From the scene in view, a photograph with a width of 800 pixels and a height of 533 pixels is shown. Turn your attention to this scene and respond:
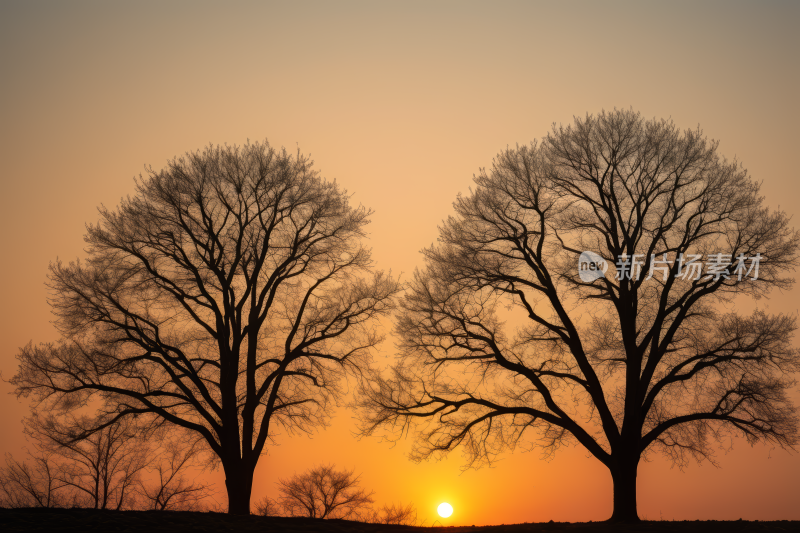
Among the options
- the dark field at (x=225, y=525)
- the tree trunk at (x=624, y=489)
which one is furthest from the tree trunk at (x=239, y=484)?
the tree trunk at (x=624, y=489)

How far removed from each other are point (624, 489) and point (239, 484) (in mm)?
10537

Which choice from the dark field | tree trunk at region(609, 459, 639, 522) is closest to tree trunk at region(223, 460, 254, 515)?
the dark field

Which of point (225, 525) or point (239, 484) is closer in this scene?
point (225, 525)

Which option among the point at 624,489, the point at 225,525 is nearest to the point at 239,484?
the point at 225,525

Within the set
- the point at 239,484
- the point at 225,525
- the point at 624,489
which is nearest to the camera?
the point at 225,525

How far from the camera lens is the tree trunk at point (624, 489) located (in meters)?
17.6

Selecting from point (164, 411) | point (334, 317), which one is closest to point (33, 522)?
point (164, 411)

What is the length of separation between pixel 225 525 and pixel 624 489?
394 inches

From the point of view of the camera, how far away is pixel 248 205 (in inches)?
856

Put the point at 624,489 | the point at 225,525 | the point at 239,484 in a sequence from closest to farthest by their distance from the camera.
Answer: the point at 225,525
the point at 624,489
the point at 239,484

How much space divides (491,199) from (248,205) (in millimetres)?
7639

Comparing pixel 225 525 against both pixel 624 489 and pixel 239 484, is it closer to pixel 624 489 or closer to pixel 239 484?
pixel 239 484

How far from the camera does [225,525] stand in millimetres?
14570

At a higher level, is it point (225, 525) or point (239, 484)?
point (239, 484)
